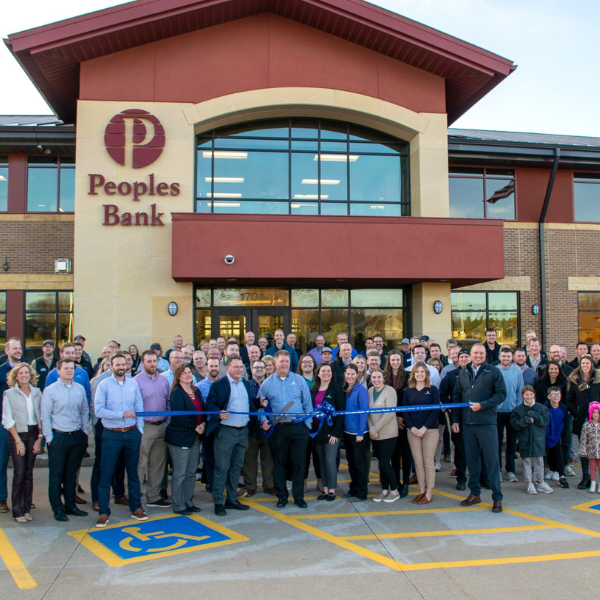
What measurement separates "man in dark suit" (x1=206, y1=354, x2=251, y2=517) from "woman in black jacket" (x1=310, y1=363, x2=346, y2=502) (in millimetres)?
1014

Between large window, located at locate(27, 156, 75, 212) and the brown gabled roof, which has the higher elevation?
the brown gabled roof

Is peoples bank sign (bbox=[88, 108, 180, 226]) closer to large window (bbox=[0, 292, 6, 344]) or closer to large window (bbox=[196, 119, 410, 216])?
large window (bbox=[196, 119, 410, 216])

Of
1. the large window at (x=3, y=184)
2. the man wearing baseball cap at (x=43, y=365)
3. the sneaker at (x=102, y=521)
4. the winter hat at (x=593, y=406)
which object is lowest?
the sneaker at (x=102, y=521)

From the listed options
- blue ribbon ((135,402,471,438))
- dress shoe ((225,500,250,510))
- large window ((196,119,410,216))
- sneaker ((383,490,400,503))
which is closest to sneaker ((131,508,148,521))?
dress shoe ((225,500,250,510))

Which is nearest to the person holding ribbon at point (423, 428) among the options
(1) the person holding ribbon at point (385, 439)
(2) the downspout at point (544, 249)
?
(1) the person holding ribbon at point (385, 439)

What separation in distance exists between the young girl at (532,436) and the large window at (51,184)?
41.2 ft

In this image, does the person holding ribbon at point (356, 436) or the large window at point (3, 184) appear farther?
the large window at point (3, 184)

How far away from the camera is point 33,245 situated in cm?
1569

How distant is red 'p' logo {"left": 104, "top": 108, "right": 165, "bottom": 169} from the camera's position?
46.6ft

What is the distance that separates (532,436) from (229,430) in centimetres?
432

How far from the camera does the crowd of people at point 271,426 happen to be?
7.13 metres

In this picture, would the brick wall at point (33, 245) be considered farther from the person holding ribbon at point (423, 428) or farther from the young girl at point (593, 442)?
the young girl at point (593, 442)

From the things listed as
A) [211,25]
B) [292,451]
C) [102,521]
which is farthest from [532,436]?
[211,25]

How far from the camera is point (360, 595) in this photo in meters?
4.93
